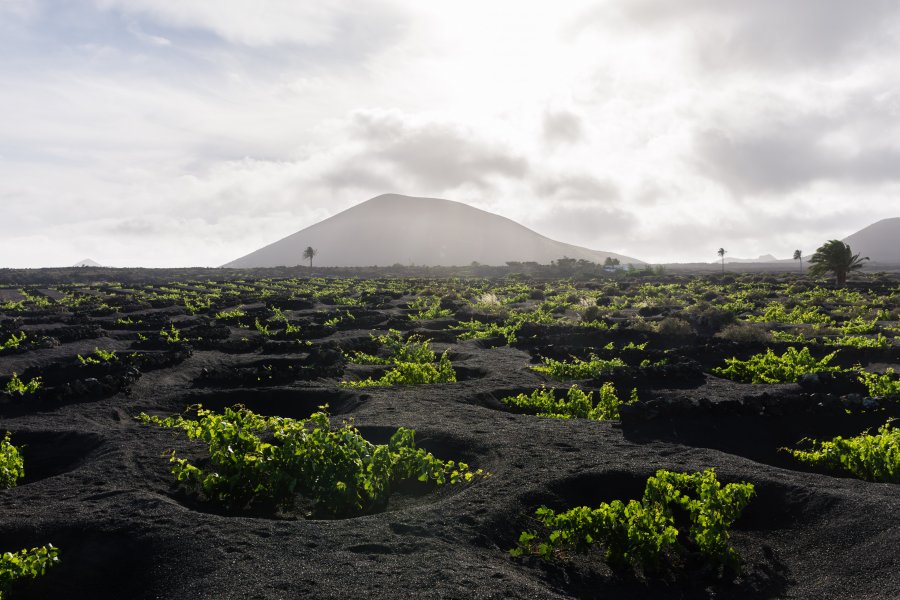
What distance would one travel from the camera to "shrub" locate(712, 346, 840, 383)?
1205 centimetres

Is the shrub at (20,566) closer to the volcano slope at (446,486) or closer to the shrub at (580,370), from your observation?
the volcano slope at (446,486)

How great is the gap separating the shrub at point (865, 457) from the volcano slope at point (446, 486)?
187mm

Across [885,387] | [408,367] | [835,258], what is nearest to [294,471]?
[408,367]

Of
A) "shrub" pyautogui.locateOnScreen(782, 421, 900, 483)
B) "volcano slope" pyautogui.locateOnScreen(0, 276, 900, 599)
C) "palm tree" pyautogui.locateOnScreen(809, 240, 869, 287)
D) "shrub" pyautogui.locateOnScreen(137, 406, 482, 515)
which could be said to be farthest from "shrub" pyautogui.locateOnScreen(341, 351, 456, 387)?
"palm tree" pyautogui.locateOnScreen(809, 240, 869, 287)

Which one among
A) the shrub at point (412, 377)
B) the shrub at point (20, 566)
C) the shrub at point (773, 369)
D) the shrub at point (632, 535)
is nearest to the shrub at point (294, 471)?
the shrub at point (20, 566)

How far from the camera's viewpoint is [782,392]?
1071 centimetres

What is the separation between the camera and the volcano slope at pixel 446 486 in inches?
189

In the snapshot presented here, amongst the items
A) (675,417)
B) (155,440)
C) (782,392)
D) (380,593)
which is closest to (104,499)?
(155,440)

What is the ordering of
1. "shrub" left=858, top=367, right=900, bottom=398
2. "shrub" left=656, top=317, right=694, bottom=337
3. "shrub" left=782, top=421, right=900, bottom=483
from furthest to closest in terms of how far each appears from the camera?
"shrub" left=656, top=317, right=694, bottom=337
"shrub" left=858, top=367, right=900, bottom=398
"shrub" left=782, top=421, right=900, bottom=483

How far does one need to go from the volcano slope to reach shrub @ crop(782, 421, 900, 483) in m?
0.19

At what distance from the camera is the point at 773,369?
484 inches

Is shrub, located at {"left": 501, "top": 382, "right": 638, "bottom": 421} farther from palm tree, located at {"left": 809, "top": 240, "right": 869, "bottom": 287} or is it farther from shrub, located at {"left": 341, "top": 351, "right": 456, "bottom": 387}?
palm tree, located at {"left": 809, "top": 240, "right": 869, "bottom": 287}

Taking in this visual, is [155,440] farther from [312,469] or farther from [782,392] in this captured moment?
[782,392]

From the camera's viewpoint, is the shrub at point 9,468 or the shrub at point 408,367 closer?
the shrub at point 9,468
